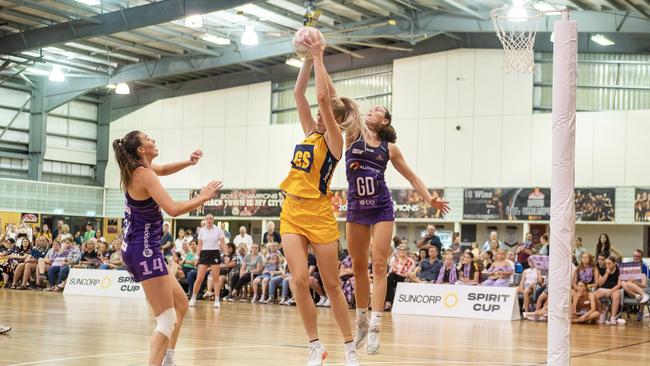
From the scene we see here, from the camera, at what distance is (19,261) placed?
2341cm

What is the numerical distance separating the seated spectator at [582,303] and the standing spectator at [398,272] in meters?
3.36

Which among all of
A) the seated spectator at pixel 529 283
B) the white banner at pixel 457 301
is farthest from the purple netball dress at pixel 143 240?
the seated spectator at pixel 529 283

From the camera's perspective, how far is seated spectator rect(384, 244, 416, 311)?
17141 millimetres

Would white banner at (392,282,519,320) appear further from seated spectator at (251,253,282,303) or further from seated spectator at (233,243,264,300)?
seated spectator at (233,243,264,300)

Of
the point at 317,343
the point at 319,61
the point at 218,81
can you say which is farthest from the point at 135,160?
the point at 218,81

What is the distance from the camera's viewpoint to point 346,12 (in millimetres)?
25031

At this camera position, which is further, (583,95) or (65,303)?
(583,95)

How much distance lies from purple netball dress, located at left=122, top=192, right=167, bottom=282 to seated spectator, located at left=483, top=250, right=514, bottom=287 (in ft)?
39.2

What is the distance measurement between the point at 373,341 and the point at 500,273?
10154 mm

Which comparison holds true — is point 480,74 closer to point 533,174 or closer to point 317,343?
point 533,174

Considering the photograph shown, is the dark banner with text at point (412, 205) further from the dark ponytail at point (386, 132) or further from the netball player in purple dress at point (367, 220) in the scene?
the netball player in purple dress at point (367, 220)

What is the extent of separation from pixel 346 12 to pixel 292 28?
7.18ft

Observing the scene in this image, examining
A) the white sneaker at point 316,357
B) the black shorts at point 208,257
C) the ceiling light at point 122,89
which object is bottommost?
the white sneaker at point 316,357

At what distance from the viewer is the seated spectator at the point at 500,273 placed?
16.8m
